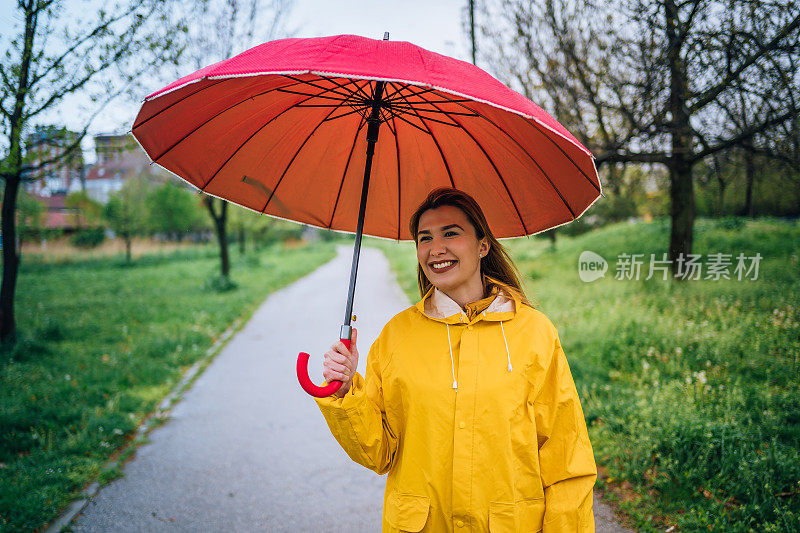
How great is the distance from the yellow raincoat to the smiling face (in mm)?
144

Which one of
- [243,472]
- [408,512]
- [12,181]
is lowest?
[243,472]

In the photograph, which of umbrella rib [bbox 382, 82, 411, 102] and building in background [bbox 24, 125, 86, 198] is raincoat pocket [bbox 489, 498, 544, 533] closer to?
umbrella rib [bbox 382, 82, 411, 102]

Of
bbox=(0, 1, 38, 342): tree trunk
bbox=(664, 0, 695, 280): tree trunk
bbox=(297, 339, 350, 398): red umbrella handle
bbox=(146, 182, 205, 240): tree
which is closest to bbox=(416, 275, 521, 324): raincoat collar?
bbox=(297, 339, 350, 398): red umbrella handle

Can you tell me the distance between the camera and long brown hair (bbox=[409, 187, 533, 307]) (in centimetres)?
207

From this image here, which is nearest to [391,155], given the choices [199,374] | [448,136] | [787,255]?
[448,136]

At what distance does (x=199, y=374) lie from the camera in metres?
6.91

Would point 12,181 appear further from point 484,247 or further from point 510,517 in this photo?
point 510,517

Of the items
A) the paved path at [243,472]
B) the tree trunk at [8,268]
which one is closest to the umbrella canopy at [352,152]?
the paved path at [243,472]

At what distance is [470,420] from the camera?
1729 mm

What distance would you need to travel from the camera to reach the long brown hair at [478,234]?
2.07 m

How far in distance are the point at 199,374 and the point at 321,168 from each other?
215 inches

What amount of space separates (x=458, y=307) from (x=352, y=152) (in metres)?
1.18

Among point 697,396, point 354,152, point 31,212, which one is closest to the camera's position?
point 354,152

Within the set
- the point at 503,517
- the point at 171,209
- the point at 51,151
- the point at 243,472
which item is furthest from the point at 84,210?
the point at 503,517
